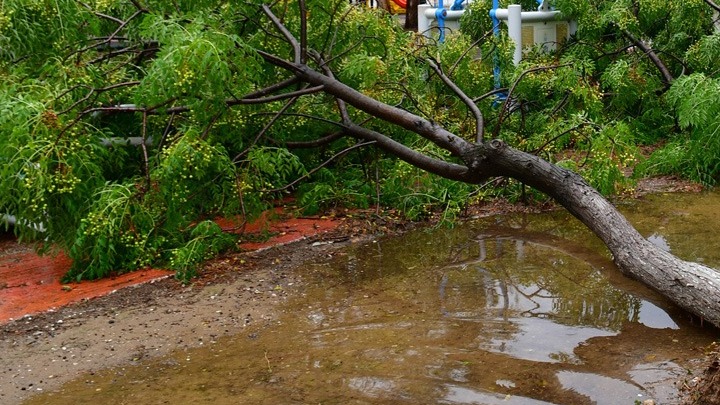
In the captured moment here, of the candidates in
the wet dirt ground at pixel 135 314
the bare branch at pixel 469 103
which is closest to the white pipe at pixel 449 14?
the bare branch at pixel 469 103

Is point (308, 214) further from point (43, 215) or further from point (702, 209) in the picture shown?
point (702, 209)

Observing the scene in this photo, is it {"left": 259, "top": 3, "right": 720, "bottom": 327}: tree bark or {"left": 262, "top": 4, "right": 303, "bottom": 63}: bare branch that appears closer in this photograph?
{"left": 259, "top": 3, "right": 720, "bottom": 327}: tree bark

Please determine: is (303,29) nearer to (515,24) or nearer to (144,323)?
(144,323)

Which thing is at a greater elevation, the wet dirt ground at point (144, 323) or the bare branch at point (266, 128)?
the bare branch at point (266, 128)

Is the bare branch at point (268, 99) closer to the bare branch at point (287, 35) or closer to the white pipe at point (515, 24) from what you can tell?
the bare branch at point (287, 35)

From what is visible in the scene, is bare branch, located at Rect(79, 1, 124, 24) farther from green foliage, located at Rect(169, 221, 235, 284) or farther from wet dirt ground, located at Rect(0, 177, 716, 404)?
wet dirt ground, located at Rect(0, 177, 716, 404)

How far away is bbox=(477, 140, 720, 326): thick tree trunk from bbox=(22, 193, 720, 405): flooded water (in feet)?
0.59

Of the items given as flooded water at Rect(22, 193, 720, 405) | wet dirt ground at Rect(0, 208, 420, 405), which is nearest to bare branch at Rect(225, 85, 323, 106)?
wet dirt ground at Rect(0, 208, 420, 405)

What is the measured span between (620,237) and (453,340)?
53.0 inches

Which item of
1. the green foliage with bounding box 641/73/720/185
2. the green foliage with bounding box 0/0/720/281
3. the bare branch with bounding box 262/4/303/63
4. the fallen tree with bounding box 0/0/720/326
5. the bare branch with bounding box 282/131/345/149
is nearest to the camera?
the fallen tree with bounding box 0/0/720/326

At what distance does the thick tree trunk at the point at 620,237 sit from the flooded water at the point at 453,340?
18cm

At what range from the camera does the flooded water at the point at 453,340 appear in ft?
14.4

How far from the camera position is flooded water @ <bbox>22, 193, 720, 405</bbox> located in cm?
440

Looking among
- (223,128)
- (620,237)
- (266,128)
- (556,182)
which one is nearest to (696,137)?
(556,182)
